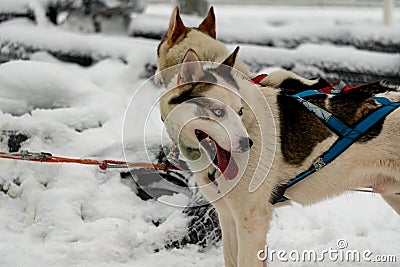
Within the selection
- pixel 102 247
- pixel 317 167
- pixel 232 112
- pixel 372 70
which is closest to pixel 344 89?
pixel 317 167

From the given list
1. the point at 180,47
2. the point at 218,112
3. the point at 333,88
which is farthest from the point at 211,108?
the point at 333,88

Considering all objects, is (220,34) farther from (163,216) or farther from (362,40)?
(163,216)

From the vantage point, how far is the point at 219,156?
261 cm

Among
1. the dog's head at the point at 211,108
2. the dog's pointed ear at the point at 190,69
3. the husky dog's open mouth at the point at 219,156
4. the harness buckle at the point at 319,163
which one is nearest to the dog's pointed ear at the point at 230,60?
the dog's head at the point at 211,108

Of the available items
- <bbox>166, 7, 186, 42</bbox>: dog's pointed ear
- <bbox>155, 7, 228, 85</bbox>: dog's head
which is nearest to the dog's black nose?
<bbox>155, 7, 228, 85</bbox>: dog's head

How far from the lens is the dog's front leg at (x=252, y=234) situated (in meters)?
2.69

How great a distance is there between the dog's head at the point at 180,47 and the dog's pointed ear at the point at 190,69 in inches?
6.7

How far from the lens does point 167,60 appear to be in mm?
2723

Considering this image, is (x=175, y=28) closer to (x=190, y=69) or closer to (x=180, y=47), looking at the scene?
(x=180, y=47)

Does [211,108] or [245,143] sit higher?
[211,108]
